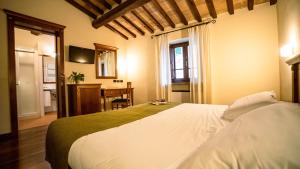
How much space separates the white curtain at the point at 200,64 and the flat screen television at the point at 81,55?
2722 mm

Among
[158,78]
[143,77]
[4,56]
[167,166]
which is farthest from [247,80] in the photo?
[4,56]

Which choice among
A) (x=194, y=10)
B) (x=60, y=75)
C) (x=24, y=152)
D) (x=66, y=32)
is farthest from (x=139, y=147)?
(x=66, y=32)

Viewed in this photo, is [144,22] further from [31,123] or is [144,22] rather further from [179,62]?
[31,123]

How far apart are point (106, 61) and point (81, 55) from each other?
2.93 feet

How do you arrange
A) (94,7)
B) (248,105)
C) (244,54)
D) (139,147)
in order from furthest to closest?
(94,7)
(244,54)
(248,105)
(139,147)

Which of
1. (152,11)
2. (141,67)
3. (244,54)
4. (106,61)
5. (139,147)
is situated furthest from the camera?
(141,67)

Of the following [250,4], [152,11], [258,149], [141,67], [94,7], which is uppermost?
[94,7]

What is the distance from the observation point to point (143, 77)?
5.17 m

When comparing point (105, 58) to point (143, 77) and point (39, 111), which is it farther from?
point (39, 111)

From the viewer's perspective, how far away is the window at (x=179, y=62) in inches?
178

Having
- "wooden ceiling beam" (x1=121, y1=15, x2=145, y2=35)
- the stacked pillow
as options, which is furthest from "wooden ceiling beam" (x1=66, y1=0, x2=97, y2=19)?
the stacked pillow

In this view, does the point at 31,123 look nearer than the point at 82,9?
Yes

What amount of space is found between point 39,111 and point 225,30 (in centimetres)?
574

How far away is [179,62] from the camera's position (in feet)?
15.3
